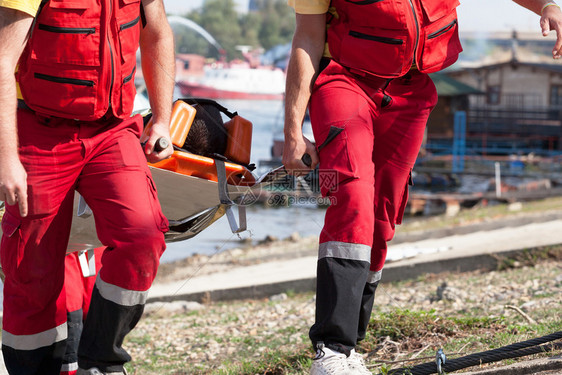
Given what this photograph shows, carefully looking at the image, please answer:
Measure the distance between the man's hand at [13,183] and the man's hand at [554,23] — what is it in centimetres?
218

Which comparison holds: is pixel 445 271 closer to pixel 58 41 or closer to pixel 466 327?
pixel 466 327

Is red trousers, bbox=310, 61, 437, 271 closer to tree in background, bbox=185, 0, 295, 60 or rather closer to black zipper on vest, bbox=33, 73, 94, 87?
black zipper on vest, bbox=33, 73, 94, 87

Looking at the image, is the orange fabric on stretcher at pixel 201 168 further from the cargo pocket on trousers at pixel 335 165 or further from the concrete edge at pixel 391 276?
the concrete edge at pixel 391 276

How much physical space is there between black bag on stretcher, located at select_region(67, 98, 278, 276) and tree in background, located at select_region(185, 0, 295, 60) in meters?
75.2

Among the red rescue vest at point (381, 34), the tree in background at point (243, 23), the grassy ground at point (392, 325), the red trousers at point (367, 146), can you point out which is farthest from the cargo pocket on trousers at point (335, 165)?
the tree in background at point (243, 23)

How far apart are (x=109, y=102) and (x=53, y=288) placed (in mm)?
732

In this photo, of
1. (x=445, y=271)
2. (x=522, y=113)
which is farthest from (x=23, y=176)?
(x=522, y=113)

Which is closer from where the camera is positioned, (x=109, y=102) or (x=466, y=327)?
(x=109, y=102)

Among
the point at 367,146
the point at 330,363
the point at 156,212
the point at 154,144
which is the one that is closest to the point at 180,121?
the point at 154,144

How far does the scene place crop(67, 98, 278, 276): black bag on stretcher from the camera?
3.34 m

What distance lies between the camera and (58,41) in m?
2.52

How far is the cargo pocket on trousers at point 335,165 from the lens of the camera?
2762 millimetres

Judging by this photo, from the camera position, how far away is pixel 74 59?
2.54 m

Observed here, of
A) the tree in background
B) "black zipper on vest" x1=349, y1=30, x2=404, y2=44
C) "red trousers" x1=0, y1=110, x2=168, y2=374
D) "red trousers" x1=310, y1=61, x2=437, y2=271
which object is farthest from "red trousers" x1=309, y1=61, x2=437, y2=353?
the tree in background
